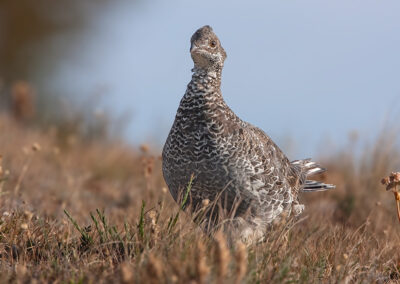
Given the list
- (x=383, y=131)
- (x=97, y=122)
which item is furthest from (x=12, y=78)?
(x=383, y=131)

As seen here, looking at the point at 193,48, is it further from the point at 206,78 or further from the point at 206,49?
the point at 206,78

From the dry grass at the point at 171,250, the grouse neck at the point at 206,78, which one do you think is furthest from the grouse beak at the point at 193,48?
the dry grass at the point at 171,250

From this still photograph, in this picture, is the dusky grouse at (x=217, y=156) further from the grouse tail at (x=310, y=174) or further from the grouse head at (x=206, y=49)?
the grouse tail at (x=310, y=174)

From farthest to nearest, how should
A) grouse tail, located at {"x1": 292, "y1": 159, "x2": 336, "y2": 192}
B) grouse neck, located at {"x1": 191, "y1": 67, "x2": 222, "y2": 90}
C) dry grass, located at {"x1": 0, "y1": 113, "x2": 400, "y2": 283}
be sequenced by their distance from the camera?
grouse tail, located at {"x1": 292, "y1": 159, "x2": 336, "y2": 192}
grouse neck, located at {"x1": 191, "y1": 67, "x2": 222, "y2": 90}
dry grass, located at {"x1": 0, "y1": 113, "x2": 400, "y2": 283}

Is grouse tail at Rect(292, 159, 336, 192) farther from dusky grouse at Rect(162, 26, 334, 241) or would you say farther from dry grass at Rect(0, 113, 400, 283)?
dusky grouse at Rect(162, 26, 334, 241)

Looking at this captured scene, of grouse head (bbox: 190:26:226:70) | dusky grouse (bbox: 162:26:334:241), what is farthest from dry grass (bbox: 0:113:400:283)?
grouse head (bbox: 190:26:226:70)

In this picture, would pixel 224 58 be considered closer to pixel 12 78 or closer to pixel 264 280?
pixel 264 280

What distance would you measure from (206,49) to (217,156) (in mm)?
824

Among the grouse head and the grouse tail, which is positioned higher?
the grouse head

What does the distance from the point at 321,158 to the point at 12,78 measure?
12581 mm

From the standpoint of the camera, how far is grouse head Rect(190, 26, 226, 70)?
420 cm

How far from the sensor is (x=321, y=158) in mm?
9477

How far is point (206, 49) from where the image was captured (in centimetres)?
424

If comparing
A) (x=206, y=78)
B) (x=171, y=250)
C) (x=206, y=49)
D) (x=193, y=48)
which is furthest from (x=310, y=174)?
(x=171, y=250)
